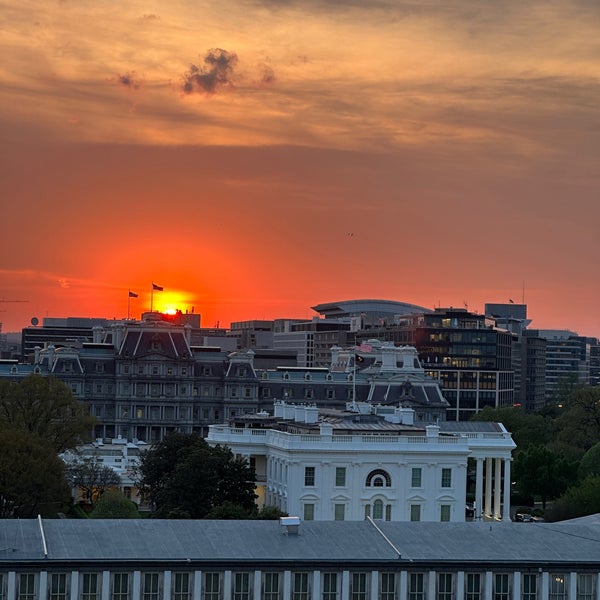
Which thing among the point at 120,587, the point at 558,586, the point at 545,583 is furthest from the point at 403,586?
the point at 120,587

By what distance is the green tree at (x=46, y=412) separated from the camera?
538ft

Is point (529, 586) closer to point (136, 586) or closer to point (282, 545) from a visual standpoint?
point (282, 545)

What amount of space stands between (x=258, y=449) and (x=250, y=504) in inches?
514

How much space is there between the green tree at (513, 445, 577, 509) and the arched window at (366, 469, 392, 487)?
31.6 metres

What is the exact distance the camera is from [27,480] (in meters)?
132

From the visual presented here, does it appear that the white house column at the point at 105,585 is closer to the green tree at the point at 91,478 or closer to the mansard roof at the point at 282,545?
the mansard roof at the point at 282,545

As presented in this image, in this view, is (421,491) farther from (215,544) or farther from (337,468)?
(215,544)

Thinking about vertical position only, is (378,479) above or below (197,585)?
above

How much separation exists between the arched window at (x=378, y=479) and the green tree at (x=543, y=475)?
31.6m

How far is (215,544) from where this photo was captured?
91.5 meters

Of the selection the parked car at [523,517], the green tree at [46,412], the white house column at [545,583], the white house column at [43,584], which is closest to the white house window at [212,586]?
the white house column at [43,584]

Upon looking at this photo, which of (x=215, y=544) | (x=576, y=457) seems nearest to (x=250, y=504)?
(x=215, y=544)

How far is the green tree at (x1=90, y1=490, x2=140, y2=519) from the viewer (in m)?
128

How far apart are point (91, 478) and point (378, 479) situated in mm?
28254
